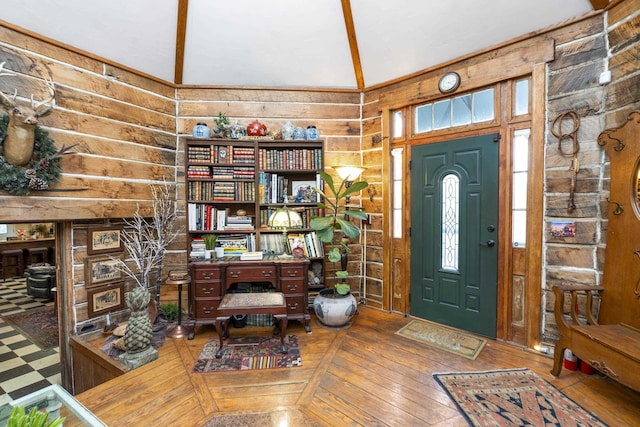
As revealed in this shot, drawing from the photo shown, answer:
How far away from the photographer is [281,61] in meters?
3.34

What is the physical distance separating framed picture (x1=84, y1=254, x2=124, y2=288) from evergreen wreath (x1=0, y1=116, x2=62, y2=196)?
849 mm

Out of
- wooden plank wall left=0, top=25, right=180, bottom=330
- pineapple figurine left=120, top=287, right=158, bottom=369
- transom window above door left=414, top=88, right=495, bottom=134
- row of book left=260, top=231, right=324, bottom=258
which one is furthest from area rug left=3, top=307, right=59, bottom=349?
transom window above door left=414, top=88, right=495, bottom=134

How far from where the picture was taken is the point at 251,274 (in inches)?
118

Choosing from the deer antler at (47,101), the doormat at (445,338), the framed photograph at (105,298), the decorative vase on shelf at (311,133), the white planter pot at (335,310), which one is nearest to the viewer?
the deer antler at (47,101)

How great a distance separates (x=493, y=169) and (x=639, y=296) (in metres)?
1.39

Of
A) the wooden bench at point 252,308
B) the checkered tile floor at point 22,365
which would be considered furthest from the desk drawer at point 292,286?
the checkered tile floor at point 22,365

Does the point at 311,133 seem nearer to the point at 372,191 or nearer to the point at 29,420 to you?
the point at 372,191

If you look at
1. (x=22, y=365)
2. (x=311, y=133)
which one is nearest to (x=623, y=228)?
(x=311, y=133)

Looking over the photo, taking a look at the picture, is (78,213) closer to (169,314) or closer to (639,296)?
(169,314)

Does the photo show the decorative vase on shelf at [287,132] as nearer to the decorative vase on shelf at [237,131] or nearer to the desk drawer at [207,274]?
the decorative vase on shelf at [237,131]

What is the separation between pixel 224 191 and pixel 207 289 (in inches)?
43.5

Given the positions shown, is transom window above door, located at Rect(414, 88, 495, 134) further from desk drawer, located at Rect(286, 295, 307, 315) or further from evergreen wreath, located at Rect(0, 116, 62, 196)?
evergreen wreath, located at Rect(0, 116, 62, 196)

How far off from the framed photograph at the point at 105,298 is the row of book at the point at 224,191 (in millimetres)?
1244

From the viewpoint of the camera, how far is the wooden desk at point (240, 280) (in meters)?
2.88
